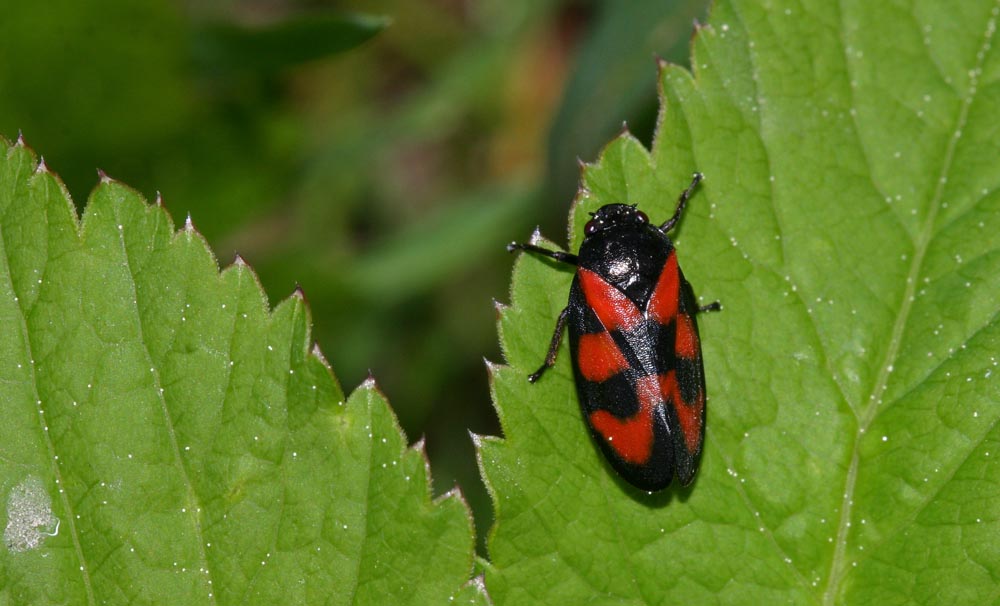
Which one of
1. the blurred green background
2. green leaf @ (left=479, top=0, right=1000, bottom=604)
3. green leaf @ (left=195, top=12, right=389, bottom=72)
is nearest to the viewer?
green leaf @ (left=479, top=0, right=1000, bottom=604)

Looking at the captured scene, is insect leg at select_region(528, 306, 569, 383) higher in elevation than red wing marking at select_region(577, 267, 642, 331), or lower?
higher

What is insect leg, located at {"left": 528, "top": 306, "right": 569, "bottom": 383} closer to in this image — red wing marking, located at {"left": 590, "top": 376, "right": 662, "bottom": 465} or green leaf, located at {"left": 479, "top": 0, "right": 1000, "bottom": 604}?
green leaf, located at {"left": 479, "top": 0, "right": 1000, "bottom": 604}

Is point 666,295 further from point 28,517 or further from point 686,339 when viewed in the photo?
point 28,517

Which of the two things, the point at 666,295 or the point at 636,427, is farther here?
the point at 666,295

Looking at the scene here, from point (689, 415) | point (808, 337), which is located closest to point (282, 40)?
point (689, 415)

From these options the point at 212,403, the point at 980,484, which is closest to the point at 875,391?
the point at 980,484

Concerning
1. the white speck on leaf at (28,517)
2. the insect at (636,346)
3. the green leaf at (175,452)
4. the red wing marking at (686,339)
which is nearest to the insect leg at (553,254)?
the insect at (636,346)

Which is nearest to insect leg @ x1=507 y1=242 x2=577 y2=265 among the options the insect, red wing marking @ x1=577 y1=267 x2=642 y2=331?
the insect

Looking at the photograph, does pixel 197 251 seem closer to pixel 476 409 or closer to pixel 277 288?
pixel 277 288

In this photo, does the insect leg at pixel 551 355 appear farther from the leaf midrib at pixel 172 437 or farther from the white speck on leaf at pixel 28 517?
the white speck on leaf at pixel 28 517
